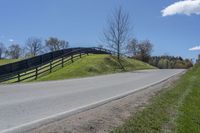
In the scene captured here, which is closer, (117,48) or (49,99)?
(49,99)

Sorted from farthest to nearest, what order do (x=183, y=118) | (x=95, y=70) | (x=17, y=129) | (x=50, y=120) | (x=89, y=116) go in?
(x=95, y=70) → (x=183, y=118) → (x=89, y=116) → (x=50, y=120) → (x=17, y=129)

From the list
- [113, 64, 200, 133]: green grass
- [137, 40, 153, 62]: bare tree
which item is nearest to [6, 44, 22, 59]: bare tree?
[137, 40, 153, 62]: bare tree

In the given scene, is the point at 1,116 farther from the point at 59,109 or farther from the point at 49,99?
the point at 49,99

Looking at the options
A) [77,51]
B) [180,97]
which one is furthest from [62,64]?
[180,97]

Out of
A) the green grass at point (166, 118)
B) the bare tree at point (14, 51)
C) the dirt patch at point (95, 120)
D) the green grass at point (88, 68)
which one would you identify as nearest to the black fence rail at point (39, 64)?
the green grass at point (88, 68)

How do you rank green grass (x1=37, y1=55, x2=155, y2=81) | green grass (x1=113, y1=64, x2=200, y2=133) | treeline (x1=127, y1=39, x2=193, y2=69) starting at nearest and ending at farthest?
green grass (x1=113, y1=64, x2=200, y2=133)
green grass (x1=37, y1=55, x2=155, y2=81)
treeline (x1=127, y1=39, x2=193, y2=69)

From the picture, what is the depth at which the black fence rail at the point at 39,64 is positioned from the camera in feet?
116

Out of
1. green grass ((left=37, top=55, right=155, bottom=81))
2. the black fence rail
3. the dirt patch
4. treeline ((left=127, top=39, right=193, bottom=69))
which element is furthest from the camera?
treeline ((left=127, top=39, right=193, bottom=69))

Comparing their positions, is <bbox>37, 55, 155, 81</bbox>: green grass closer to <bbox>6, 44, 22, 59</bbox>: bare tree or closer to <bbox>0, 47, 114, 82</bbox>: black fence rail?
<bbox>0, 47, 114, 82</bbox>: black fence rail

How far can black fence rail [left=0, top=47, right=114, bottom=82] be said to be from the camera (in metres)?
35.4

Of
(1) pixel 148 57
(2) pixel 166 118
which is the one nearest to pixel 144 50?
(1) pixel 148 57

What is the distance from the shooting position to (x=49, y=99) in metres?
13.8

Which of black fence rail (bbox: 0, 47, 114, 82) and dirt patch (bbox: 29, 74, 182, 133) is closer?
dirt patch (bbox: 29, 74, 182, 133)

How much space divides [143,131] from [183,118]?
8.08 feet
